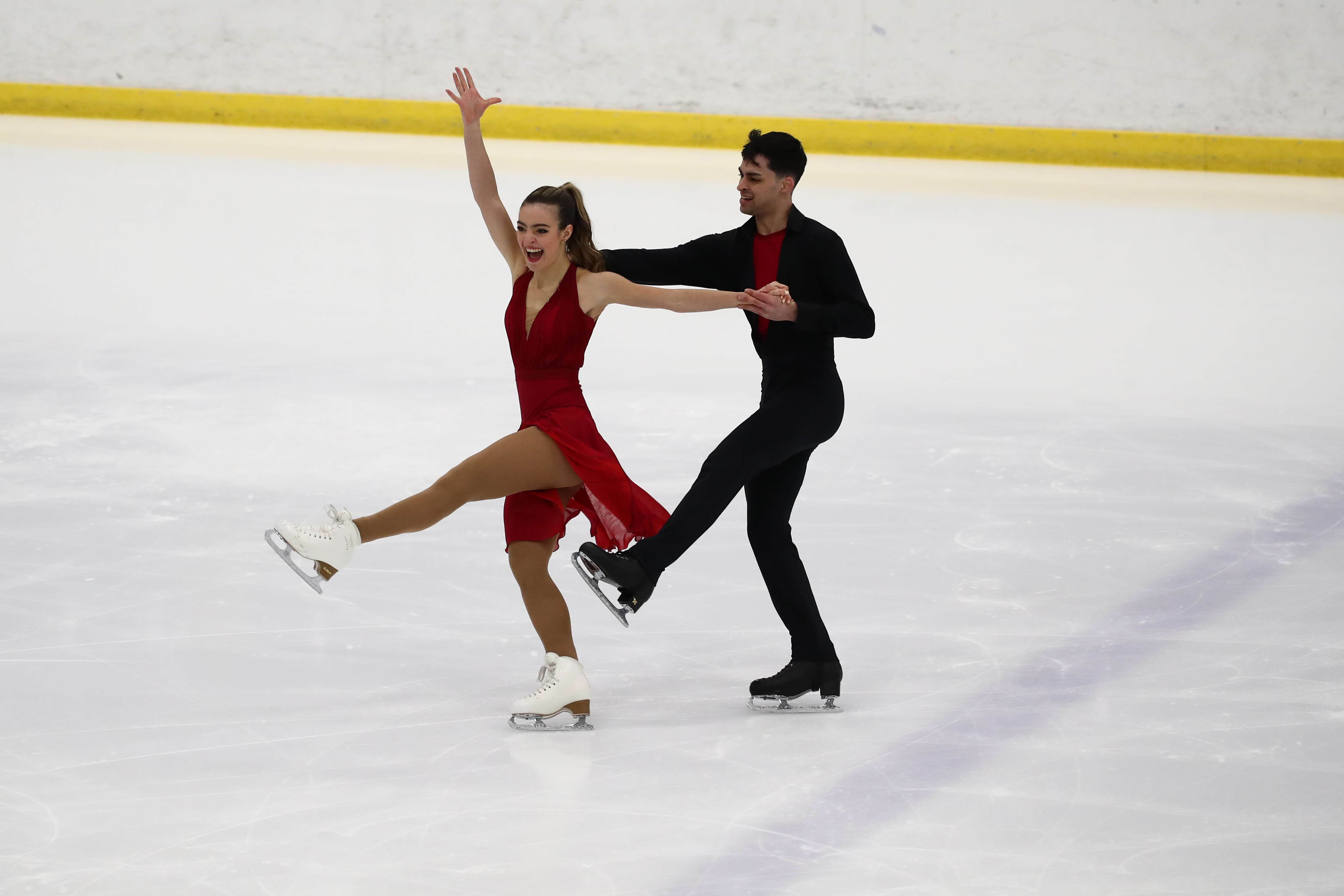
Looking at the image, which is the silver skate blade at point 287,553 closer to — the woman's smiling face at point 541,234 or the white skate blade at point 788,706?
the woman's smiling face at point 541,234

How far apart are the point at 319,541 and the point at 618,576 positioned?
0.58 meters

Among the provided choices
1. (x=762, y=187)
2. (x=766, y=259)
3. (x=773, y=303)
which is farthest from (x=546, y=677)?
(x=762, y=187)

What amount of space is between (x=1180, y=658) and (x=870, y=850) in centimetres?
121

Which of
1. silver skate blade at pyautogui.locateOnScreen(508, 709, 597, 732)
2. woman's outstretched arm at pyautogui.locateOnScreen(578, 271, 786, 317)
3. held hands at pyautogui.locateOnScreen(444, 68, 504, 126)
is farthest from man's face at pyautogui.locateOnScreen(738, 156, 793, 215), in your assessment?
silver skate blade at pyautogui.locateOnScreen(508, 709, 597, 732)

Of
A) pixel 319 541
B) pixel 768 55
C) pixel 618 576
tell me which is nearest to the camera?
pixel 618 576

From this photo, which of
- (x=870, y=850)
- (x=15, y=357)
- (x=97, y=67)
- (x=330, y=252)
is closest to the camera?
(x=870, y=850)

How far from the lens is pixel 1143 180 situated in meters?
12.3

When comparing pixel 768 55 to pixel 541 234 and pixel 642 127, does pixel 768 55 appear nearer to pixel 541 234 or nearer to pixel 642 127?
pixel 642 127

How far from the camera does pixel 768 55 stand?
44.1 feet

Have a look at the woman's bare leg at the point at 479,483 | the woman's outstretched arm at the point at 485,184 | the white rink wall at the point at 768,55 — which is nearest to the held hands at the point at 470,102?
the woman's outstretched arm at the point at 485,184

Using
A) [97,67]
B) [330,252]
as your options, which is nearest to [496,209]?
[330,252]

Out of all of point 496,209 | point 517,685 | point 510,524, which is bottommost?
A: point 517,685

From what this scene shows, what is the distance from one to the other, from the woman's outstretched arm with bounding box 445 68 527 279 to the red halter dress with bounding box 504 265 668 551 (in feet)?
0.42

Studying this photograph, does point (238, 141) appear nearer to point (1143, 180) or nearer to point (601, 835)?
point (1143, 180)
